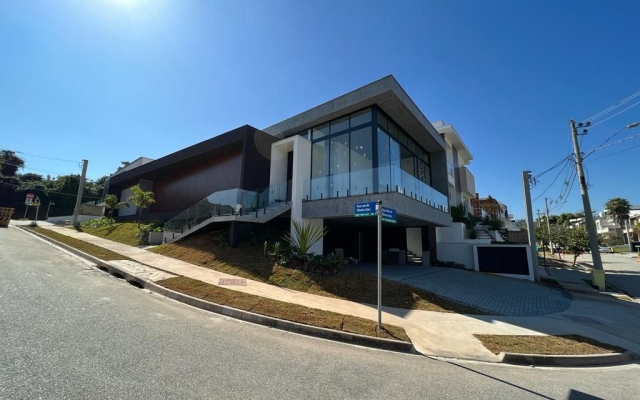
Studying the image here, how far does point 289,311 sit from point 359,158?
8.72 meters

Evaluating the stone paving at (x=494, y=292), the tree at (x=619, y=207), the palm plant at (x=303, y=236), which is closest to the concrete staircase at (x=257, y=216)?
the palm plant at (x=303, y=236)

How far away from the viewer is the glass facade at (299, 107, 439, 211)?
462 inches

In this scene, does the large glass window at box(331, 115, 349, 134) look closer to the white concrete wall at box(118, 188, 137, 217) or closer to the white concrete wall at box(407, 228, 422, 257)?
the white concrete wall at box(407, 228, 422, 257)

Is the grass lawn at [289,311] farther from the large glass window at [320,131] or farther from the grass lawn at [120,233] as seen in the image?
the grass lawn at [120,233]

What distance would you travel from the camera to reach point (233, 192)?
14.4 metres

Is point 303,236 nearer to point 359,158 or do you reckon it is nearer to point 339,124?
point 359,158

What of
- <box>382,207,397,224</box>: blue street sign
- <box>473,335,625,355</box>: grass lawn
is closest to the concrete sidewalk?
<box>473,335,625,355</box>: grass lawn

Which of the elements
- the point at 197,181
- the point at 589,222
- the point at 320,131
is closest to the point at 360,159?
the point at 320,131

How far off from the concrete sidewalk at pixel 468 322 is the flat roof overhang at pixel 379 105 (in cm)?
920

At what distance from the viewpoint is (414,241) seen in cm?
2000

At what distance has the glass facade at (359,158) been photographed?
1173 cm

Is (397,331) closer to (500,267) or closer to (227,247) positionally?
(227,247)

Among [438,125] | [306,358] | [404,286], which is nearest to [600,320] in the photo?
[404,286]

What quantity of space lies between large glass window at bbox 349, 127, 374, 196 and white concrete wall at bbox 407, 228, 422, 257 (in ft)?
29.6
